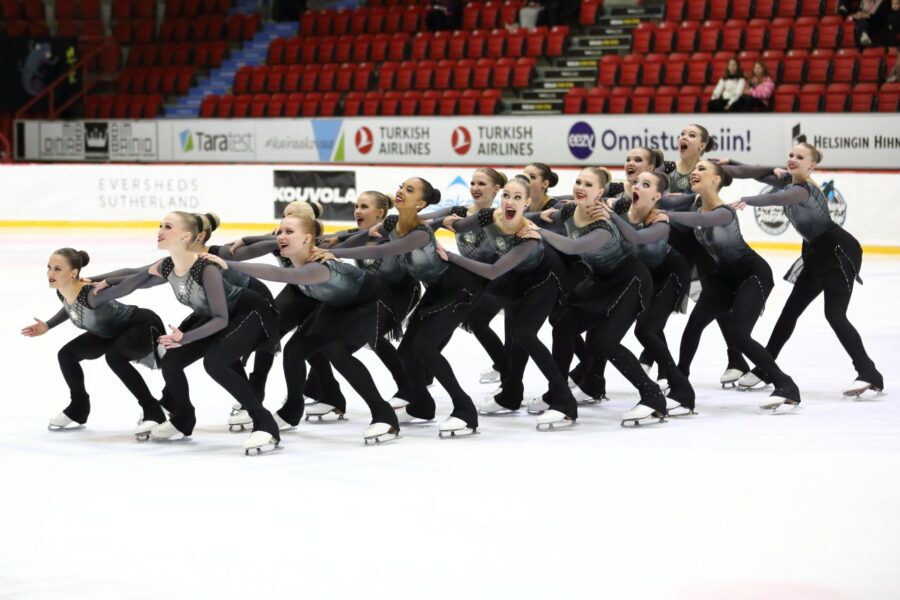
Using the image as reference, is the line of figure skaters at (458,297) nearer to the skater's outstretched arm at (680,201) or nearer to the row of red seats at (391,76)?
the skater's outstretched arm at (680,201)

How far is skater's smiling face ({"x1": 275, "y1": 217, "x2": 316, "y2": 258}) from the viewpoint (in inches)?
265

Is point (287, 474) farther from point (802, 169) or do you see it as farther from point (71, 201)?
point (71, 201)

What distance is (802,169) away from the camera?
27.1ft

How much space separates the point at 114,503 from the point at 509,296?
2705 mm

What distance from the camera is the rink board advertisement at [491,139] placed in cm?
1722

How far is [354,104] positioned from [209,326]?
53.7 feet

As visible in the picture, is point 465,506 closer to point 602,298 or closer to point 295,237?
point 295,237

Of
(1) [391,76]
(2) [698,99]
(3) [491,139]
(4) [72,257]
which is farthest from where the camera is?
(1) [391,76]

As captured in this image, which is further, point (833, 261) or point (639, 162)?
point (639, 162)

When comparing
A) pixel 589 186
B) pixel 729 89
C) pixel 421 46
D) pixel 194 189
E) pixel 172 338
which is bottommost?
pixel 194 189

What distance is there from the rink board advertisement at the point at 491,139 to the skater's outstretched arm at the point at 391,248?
432 inches

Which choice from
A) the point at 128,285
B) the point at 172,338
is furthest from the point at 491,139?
the point at 172,338

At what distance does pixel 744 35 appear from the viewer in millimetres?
19625

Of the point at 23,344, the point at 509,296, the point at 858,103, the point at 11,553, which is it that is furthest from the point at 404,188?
the point at 858,103
